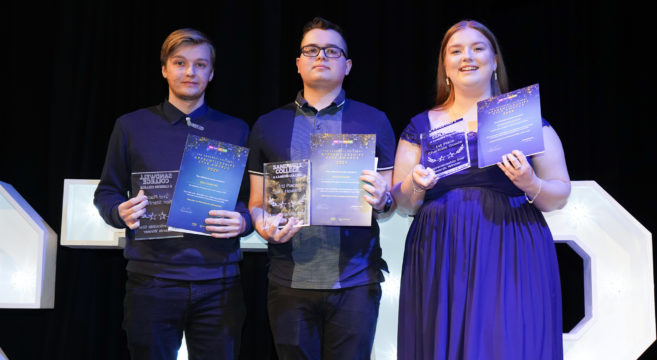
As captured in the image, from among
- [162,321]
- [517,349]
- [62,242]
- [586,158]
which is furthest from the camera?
[586,158]

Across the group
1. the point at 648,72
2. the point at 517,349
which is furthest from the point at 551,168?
the point at 648,72

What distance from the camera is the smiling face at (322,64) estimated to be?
102 inches

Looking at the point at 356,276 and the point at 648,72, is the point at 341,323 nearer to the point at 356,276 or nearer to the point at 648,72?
the point at 356,276

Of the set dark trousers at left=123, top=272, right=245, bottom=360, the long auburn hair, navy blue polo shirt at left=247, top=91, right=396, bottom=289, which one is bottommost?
dark trousers at left=123, top=272, right=245, bottom=360

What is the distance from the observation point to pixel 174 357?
2.54m

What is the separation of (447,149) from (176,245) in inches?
45.9

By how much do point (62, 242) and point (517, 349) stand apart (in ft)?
7.02

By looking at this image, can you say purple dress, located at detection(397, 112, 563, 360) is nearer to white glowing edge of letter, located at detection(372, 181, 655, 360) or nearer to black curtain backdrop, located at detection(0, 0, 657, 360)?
white glowing edge of letter, located at detection(372, 181, 655, 360)

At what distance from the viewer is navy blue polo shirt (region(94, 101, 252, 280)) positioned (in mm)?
2518

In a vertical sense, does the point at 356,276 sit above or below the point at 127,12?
below

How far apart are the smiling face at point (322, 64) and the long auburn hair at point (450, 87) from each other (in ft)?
1.37

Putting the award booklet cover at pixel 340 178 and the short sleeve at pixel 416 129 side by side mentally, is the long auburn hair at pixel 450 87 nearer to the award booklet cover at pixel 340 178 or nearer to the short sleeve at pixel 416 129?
the short sleeve at pixel 416 129

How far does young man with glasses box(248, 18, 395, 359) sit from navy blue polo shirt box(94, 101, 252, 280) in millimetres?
196

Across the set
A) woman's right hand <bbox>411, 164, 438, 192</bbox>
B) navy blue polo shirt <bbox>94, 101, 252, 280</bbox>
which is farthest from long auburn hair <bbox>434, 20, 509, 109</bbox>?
navy blue polo shirt <bbox>94, 101, 252, 280</bbox>
